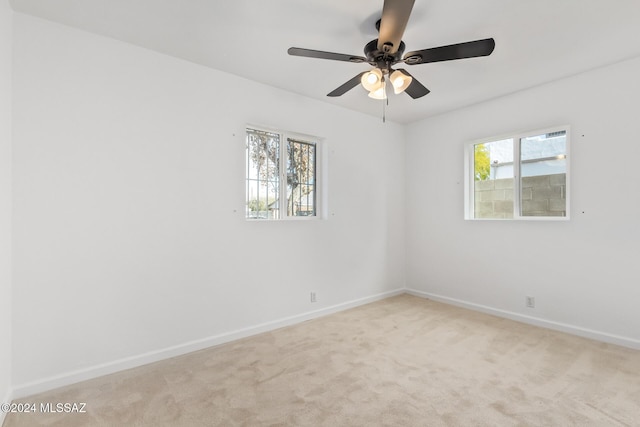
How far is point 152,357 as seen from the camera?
253 cm

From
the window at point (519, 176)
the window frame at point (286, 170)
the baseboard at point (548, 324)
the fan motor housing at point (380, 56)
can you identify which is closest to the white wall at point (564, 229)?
the baseboard at point (548, 324)

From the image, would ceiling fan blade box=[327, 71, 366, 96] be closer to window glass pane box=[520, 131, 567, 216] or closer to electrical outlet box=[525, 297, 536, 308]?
window glass pane box=[520, 131, 567, 216]

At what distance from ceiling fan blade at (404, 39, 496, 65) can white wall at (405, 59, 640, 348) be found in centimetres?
190

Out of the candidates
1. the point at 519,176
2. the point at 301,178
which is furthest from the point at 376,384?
the point at 519,176

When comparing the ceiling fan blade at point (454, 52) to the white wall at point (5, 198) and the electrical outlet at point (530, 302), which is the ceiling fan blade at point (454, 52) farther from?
the electrical outlet at point (530, 302)

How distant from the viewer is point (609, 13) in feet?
6.97

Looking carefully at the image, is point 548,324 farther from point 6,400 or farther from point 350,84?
point 6,400

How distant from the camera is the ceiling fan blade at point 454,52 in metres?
1.83

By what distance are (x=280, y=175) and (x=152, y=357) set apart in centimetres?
207

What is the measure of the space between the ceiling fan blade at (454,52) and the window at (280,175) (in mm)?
1747

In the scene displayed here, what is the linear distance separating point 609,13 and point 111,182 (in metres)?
3.77

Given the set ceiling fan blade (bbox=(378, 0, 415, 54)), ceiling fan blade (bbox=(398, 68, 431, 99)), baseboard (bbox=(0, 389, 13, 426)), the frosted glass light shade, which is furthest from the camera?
ceiling fan blade (bbox=(398, 68, 431, 99))

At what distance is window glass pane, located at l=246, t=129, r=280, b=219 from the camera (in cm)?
324

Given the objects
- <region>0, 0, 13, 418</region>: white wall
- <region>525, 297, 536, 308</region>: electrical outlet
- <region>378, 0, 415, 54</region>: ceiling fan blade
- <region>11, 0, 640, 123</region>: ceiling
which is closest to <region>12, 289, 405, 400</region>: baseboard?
<region>0, 0, 13, 418</region>: white wall
